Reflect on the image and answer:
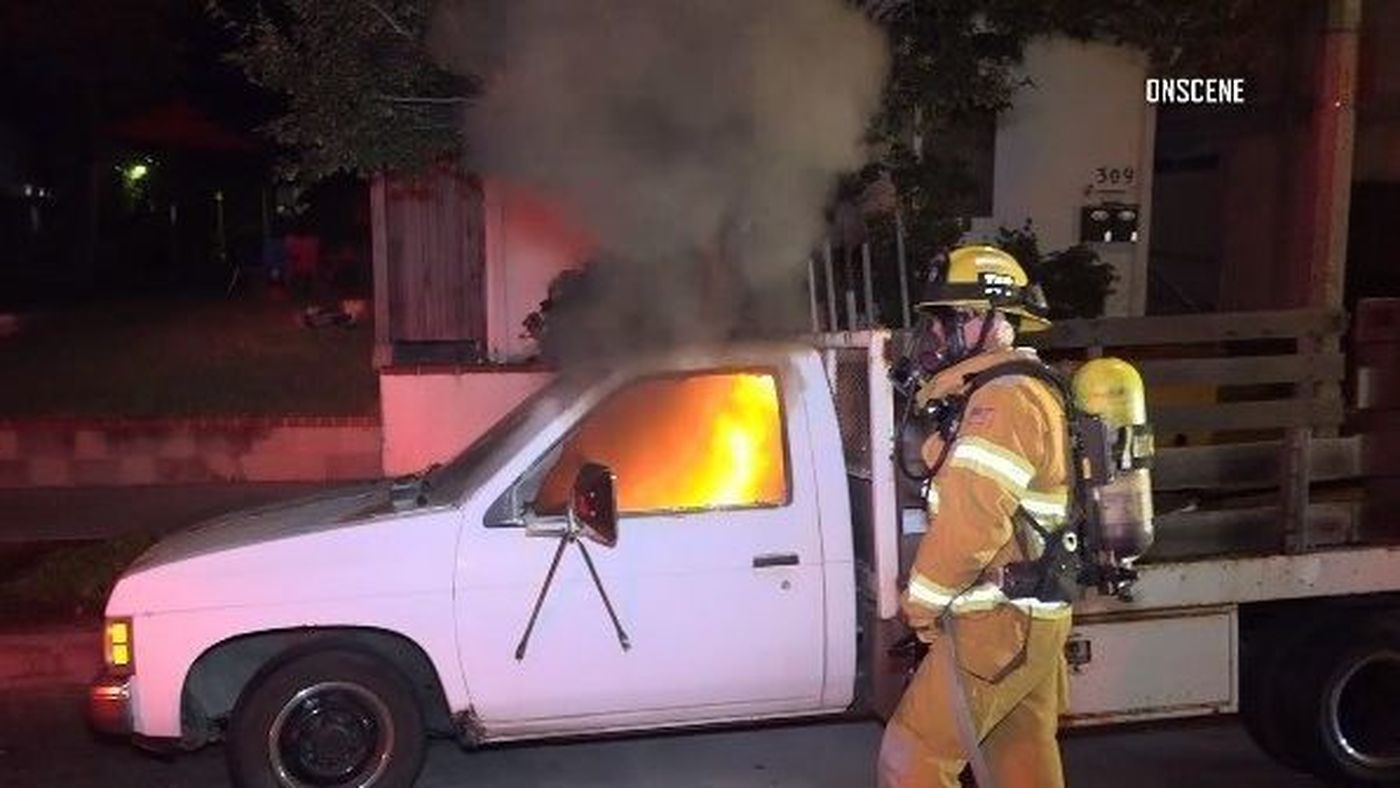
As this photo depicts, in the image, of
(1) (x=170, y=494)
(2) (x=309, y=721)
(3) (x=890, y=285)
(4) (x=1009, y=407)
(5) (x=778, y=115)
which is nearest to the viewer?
(4) (x=1009, y=407)

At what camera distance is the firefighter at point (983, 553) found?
12.0ft

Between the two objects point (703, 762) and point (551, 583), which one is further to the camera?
point (703, 762)

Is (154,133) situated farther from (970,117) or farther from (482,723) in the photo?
(482,723)

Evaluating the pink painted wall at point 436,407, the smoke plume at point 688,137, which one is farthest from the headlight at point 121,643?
the pink painted wall at point 436,407

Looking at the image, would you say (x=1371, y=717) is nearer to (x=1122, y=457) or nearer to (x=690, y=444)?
(x=1122, y=457)

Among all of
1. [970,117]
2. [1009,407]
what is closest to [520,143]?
[1009,407]

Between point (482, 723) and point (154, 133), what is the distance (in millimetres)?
17349

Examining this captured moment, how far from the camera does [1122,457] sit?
400cm

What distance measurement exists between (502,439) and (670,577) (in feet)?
2.51

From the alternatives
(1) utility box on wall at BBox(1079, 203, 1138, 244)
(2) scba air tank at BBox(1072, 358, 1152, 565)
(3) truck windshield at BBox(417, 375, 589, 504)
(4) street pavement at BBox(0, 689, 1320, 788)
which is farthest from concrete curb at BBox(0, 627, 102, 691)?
(1) utility box on wall at BBox(1079, 203, 1138, 244)

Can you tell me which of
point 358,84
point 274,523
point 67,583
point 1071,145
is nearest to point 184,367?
point 67,583

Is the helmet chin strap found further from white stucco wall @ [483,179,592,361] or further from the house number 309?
the house number 309

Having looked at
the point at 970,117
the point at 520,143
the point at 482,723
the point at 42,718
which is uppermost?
the point at 970,117

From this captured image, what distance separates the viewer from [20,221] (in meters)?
26.1
